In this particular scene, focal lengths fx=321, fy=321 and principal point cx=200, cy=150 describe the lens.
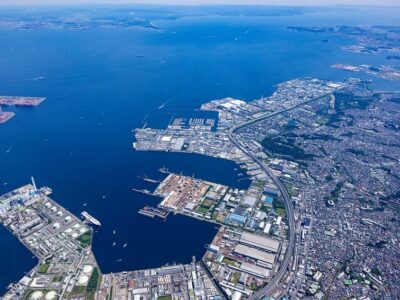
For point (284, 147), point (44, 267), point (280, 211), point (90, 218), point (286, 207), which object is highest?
point (284, 147)

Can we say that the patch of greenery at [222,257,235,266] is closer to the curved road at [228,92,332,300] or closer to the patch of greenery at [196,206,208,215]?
the curved road at [228,92,332,300]

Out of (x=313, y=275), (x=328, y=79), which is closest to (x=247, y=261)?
(x=313, y=275)

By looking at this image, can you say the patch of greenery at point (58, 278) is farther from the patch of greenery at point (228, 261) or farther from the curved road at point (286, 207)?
the curved road at point (286, 207)

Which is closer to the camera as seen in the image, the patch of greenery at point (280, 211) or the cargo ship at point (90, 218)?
the cargo ship at point (90, 218)

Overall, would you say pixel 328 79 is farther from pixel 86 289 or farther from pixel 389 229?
pixel 86 289

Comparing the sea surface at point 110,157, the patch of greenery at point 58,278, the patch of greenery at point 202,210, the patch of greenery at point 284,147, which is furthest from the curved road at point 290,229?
the patch of greenery at point 58,278

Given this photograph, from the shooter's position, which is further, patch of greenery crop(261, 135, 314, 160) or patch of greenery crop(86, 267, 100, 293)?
patch of greenery crop(261, 135, 314, 160)

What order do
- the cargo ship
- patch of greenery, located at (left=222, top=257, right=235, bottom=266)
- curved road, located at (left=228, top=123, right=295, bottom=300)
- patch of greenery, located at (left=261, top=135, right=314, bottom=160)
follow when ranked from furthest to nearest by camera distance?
patch of greenery, located at (left=261, top=135, right=314, bottom=160)
the cargo ship
patch of greenery, located at (left=222, top=257, right=235, bottom=266)
curved road, located at (left=228, top=123, right=295, bottom=300)

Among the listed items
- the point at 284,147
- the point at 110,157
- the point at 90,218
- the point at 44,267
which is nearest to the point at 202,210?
the point at 90,218

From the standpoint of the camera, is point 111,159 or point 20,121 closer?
point 111,159

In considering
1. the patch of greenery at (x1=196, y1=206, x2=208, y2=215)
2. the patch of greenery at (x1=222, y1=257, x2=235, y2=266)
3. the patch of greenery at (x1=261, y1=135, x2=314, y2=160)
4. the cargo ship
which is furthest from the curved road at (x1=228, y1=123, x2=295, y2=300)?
the cargo ship

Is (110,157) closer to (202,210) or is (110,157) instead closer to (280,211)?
(202,210)
